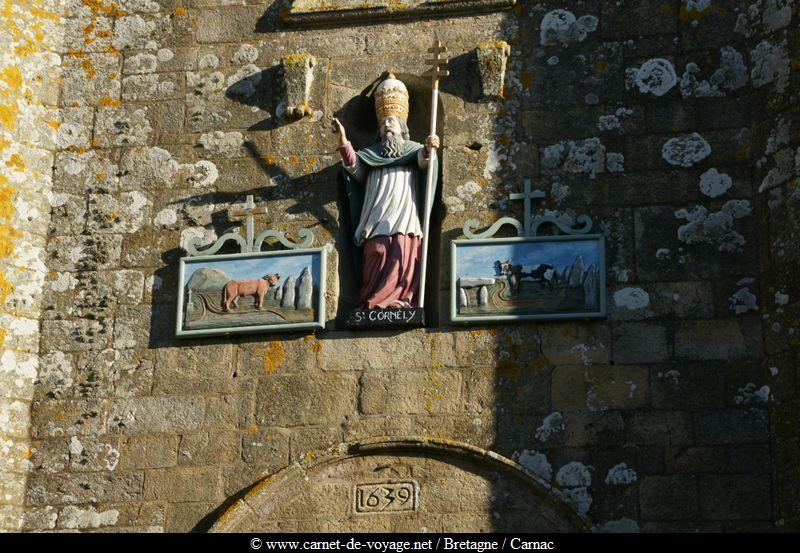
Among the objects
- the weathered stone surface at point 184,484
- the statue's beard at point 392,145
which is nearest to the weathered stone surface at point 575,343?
the statue's beard at point 392,145

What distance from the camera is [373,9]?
1203 cm

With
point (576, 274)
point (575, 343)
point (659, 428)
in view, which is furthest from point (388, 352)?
point (659, 428)

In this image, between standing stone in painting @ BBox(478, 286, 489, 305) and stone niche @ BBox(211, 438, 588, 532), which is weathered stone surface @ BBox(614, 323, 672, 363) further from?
stone niche @ BBox(211, 438, 588, 532)

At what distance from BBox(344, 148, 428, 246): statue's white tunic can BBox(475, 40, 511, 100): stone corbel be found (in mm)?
631

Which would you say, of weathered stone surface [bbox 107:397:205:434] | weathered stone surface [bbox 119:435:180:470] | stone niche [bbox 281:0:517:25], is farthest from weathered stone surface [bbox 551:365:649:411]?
stone niche [bbox 281:0:517:25]

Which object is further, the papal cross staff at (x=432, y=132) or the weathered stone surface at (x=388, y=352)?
the papal cross staff at (x=432, y=132)

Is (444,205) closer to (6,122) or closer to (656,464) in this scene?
(656,464)

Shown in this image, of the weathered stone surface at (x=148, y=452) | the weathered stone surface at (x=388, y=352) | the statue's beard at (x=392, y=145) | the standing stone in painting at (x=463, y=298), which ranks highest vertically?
the statue's beard at (x=392, y=145)

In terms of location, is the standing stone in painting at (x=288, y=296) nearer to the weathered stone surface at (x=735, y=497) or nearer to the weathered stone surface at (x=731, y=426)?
the weathered stone surface at (x=731, y=426)

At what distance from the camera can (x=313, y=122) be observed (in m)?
11.8

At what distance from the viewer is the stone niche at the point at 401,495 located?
10.4 metres

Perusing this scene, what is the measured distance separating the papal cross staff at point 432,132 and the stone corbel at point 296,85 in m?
0.76

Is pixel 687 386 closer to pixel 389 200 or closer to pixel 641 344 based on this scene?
pixel 641 344
